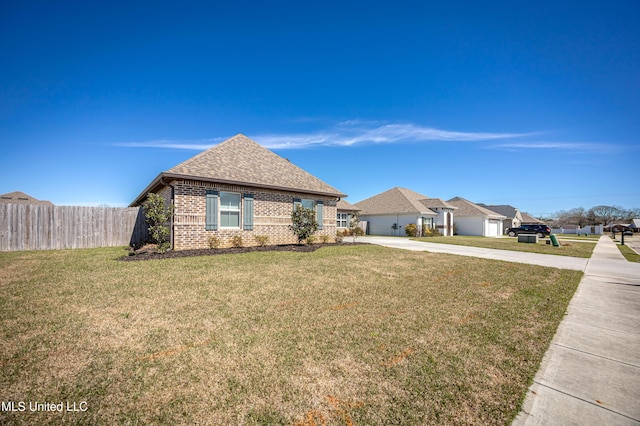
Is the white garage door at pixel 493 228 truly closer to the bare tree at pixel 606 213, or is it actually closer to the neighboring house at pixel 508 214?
the neighboring house at pixel 508 214

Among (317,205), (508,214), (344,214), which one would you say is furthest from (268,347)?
(508,214)

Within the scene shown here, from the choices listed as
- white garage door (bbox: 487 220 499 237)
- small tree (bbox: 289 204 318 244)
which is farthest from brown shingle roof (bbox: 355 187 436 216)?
small tree (bbox: 289 204 318 244)

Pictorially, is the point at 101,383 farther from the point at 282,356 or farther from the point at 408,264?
the point at 408,264

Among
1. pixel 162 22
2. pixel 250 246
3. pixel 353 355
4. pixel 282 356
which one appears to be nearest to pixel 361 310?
pixel 353 355

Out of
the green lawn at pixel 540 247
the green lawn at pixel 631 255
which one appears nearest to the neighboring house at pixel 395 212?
the green lawn at pixel 540 247

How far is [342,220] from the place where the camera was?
2681cm

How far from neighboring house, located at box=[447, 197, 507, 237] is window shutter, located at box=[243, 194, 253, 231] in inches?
1216

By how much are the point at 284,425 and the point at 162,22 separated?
15344 mm

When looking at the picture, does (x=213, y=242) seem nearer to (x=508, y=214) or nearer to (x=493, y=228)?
(x=493, y=228)

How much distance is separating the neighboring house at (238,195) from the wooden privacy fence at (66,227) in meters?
2.35

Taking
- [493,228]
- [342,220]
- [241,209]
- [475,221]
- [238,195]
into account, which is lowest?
[493,228]

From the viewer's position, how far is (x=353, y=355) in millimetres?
3299

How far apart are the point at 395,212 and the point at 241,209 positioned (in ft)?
71.1

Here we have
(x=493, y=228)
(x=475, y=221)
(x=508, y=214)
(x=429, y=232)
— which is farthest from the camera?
(x=508, y=214)
